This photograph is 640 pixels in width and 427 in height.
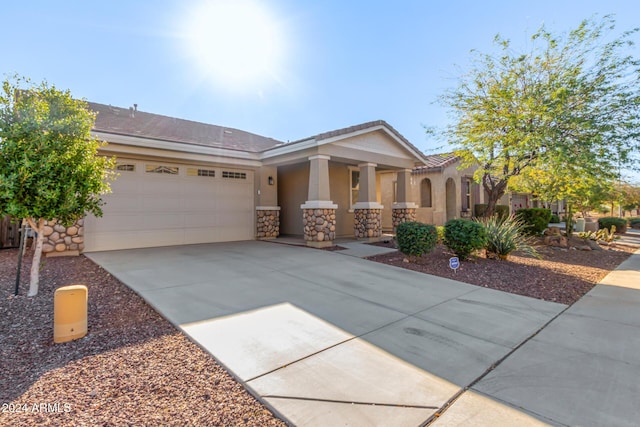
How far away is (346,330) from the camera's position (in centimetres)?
381

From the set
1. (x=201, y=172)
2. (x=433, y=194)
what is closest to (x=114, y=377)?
(x=201, y=172)

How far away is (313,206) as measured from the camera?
1001 centimetres

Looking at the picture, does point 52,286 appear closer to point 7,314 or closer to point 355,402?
point 7,314

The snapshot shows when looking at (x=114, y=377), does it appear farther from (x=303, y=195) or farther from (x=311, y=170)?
(x=303, y=195)

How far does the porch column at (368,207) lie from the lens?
1134 cm

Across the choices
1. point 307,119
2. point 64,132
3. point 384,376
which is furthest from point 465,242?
point 307,119

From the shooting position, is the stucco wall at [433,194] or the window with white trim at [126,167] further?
the stucco wall at [433,194]

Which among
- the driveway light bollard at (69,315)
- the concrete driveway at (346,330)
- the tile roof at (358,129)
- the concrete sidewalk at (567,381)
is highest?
the tile roof at (358,129)

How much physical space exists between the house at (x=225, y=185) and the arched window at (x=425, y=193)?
461 cm

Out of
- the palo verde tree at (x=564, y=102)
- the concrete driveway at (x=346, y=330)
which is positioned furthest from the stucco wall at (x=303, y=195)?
the concrete driveway at (x=346, y=330)

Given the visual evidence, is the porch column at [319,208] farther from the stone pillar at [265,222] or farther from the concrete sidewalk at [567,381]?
the concrete sidewalk at [567,381]

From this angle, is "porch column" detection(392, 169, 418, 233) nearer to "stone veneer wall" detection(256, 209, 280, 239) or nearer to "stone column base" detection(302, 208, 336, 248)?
"stone column base" detection(302, 208, 336, 248)

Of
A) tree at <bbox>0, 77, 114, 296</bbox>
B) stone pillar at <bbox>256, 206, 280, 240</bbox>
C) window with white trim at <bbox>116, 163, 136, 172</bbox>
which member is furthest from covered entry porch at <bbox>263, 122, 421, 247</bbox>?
tree at <bbox>0, 77, 114, 296</bbox>

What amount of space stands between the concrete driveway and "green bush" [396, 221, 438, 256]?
2.55 feet
